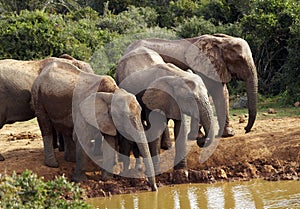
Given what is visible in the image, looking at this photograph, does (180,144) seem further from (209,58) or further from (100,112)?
(209,58)

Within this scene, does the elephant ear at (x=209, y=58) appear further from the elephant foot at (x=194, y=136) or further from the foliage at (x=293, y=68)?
the foliage at (x=293, y=68)

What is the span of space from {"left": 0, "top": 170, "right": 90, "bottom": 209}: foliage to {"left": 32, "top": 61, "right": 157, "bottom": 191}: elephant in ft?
9.53

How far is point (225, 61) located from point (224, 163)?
2065 millimetres

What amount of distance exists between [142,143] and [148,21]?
17.1 m

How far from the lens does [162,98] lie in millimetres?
10062

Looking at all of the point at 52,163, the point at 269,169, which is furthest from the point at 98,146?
the point at 269,169

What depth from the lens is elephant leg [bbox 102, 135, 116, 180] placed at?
9.81 meters

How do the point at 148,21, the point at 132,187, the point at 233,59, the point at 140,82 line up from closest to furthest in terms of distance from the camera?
the point at 132,187 < the point at 140,82 < the point at 233,59 < the point at 148,21

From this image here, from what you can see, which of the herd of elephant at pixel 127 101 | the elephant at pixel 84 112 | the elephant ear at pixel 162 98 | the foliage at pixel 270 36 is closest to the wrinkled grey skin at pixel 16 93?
the herd of elephant at pixel 127 101

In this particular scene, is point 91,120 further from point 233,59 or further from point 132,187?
point 233,59

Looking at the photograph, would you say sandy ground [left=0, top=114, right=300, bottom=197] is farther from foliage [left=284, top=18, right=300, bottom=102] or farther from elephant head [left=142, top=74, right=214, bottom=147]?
foliage [left=284, top=18, right=300, bottom=102]

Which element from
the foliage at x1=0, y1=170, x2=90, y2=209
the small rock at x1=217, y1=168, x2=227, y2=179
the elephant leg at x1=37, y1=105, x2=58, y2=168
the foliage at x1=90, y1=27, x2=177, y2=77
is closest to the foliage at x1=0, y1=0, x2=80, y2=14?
the foliage at x1=90, y1=27, x2=177, y2=77

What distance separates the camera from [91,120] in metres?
9.79

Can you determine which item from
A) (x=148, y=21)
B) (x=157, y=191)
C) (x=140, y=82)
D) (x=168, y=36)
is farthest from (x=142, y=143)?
(x=148, y=21)
